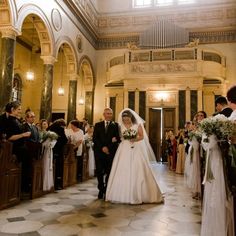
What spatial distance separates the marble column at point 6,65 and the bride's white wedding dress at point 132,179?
4685 millimetres

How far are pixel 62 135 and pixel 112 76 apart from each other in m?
9.40

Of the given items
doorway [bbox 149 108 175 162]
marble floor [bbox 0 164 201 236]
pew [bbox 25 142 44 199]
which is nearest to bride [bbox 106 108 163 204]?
marble floor [bbox 0 164 201 236]

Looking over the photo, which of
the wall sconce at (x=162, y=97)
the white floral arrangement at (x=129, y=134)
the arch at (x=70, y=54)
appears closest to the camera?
the white floral arrangement at (x=129, y=134)

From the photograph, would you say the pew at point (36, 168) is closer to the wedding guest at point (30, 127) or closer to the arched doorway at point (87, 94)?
the wedding guest at point (30, 127)

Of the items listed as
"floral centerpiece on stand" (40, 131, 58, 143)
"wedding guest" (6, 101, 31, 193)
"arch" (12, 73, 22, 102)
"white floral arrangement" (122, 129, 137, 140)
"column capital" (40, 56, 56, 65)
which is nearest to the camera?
"wedding guest" (6, 101, 31, 193)

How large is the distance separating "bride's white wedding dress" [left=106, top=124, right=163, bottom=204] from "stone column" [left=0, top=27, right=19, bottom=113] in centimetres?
469

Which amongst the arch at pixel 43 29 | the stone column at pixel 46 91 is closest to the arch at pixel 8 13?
the arch at pixel 43 29

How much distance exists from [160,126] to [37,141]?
412 inches

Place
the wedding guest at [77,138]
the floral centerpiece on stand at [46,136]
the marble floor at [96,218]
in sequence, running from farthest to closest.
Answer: the wedding guest at [77,138] < the floral centerpiece on stand at [46,136] < the marble floor at [96,218]

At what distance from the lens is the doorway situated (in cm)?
1489

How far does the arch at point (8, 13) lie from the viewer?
7949 millimetres

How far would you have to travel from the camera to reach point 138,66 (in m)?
14.4

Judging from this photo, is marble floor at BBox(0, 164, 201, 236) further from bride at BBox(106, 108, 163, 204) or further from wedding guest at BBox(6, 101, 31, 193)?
wedding guest at BBox(6, 101, 31, 193)

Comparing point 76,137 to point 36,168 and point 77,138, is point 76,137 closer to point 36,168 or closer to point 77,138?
point 77,138
